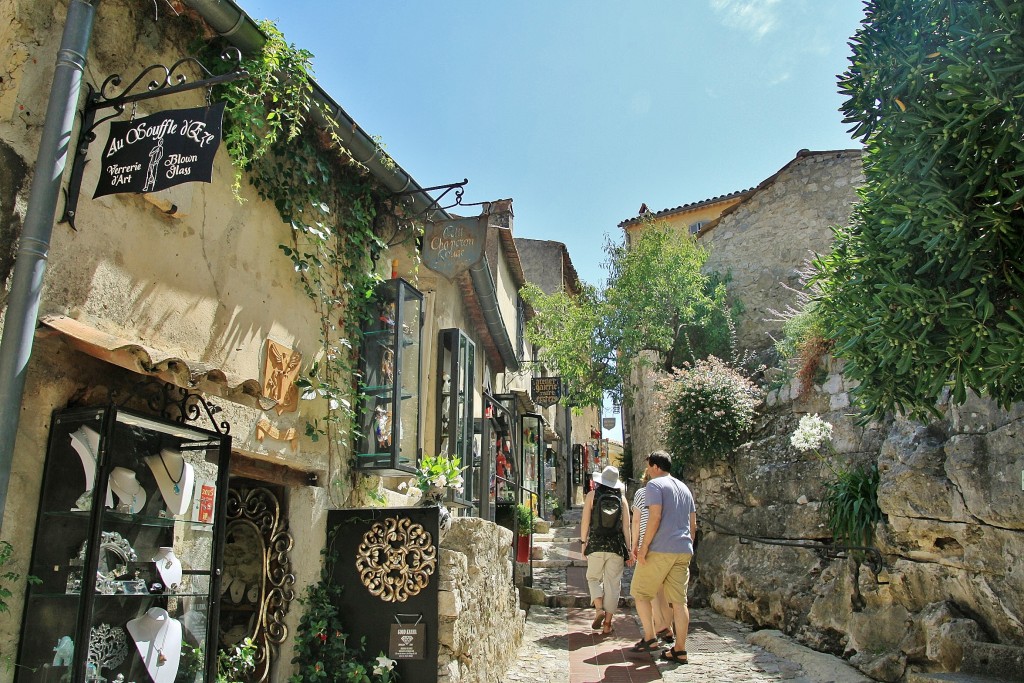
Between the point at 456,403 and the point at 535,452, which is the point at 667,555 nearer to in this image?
the point at 456,403

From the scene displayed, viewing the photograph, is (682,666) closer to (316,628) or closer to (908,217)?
(316,628)

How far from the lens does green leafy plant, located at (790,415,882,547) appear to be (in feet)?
28.3

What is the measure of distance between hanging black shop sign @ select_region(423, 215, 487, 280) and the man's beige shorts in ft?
10.4

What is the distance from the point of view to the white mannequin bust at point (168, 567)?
4.33 m

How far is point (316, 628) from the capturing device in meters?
5.39

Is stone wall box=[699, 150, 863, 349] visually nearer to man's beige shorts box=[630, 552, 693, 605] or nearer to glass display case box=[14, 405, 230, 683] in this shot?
man's beige shorts box=[630, 552, 693, 605]

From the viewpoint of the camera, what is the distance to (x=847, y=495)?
9156 millimetres

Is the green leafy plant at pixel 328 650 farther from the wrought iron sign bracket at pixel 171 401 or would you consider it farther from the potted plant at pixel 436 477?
the wrought iron sign bracket at pixel 171 401

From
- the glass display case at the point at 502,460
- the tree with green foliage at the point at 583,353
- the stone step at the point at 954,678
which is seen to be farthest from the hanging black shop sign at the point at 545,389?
the stone step at the point at 954,678

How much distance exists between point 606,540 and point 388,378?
131 inches

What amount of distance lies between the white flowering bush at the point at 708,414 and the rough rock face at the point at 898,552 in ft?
2.21

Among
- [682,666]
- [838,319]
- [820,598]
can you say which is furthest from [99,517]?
[820,598]

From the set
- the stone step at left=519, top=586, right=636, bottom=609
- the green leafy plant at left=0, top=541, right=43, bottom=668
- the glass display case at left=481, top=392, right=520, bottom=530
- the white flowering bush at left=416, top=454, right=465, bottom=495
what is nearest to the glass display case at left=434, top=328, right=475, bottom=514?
the white flowering bush at left=416, top=454, right=465, bottom=495

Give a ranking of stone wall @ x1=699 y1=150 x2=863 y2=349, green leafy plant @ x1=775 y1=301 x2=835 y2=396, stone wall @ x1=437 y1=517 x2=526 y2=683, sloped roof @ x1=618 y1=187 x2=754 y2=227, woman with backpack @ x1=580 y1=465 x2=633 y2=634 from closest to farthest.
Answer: stone wall @ x1=437 y1=517 x2=526 y2=683
woman with backpack @ x1=580 y1=465 x2=633 y2=634
green leafy plant @ x1=775 y1=301 x2=835 y2=396
stone wall @ x1=699 y1=150 x2=863 y2=349
sloped roof @ x1=618 y1=187 x2=754 y2=227
